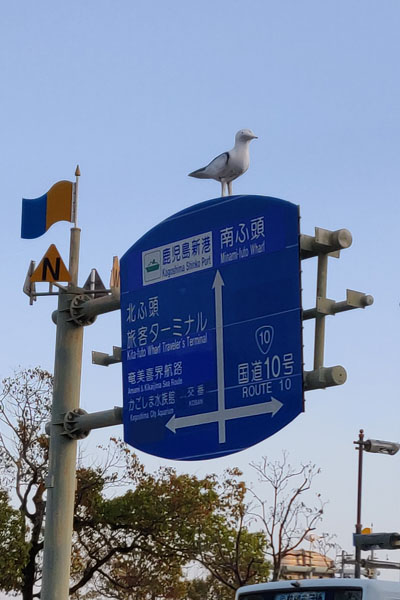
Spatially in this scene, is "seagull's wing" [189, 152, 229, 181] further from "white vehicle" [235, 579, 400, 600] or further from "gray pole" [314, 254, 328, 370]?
A: "white vehicle" [235, 579, 400, 600]

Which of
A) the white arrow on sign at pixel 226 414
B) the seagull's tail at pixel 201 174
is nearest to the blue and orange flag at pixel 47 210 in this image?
the seagull's tail at pixel 201 174

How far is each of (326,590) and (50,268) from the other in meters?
5.09

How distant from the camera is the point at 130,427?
1123cm

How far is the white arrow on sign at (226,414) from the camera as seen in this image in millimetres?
9656

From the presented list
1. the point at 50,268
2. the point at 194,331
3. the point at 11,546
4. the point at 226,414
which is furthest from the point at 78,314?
the point at 11,546

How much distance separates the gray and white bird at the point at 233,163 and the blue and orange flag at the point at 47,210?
2.30 metres

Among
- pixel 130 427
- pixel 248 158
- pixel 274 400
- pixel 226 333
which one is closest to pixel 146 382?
pixel 130 427

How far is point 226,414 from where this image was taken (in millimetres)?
10109

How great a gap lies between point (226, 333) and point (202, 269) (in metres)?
0.87

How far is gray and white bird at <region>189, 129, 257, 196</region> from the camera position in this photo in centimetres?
1115

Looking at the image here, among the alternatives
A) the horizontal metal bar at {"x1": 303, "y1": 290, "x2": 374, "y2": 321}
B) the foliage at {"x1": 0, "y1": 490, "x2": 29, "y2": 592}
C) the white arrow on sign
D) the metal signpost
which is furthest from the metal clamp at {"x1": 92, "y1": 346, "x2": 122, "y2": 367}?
the foliage at {"x1": 0, "y1": 490, "x2": 29, "y2": 592}

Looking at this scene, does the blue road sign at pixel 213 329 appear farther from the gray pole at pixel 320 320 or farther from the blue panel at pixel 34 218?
the blue panel at pixel 34 218

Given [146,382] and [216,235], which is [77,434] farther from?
[216,235]

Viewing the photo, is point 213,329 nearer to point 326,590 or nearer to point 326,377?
point 326,377
